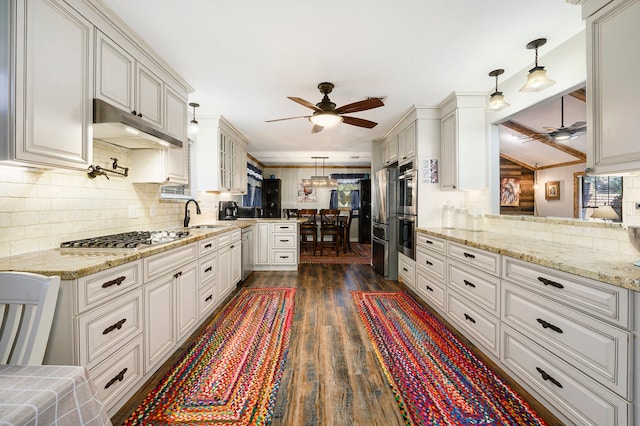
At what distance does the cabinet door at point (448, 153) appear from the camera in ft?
10.5

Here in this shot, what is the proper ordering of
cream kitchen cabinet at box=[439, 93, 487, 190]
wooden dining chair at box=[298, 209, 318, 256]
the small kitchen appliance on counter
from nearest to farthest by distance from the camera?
1. cream kitchen cabinet at box=[439, 93, 487, 190]
2. the small kitchen appliance on counter
3. wooden dining chair at box=[298, 209, 318, 256]

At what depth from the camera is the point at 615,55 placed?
1.42 meters

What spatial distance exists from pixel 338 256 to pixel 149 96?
15.0 ft

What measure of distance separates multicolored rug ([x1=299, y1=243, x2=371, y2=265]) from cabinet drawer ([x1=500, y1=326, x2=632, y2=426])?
11.9 feet

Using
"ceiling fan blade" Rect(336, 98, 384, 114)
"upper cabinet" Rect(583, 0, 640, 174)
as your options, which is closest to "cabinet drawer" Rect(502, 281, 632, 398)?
"upper cabinet" Rect(583, 0, 640, 174)

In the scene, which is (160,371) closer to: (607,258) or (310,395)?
(310,395)

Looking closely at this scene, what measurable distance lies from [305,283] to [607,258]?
10.2 ft

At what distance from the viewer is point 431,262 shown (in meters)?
2.94

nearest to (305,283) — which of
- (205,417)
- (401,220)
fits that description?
(401,220)

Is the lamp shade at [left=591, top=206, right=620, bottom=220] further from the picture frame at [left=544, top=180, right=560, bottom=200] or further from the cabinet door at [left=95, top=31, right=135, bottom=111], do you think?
the cabinet door at [left=95, top=31, right=135, bottom=111]

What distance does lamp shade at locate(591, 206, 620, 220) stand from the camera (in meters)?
1.84

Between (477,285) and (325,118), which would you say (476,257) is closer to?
(477,285)

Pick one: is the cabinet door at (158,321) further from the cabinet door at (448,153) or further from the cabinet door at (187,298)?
Result: the cabinet door at (448,153)

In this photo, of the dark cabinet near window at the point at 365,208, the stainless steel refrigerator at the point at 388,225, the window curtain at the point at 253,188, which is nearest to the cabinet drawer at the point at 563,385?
the stainless steel refrigerator at the point at 388,225
